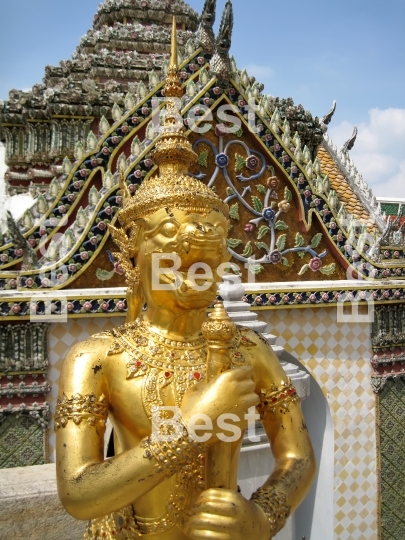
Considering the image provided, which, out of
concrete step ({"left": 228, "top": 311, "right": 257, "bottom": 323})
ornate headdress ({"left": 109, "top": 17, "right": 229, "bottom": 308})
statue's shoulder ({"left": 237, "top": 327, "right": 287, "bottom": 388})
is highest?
ornate headdress ({"left": 109, "top": 17, "right": 229, "bottom": 308})

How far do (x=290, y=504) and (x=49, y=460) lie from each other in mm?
3580

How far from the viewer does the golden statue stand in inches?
68.7

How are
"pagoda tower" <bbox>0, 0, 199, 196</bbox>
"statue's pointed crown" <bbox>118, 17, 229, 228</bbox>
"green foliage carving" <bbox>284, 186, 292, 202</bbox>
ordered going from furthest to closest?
"pagoda tower" <bbox>0, 0, 199, 196</bbox> < "green foliage carving" <bbox>284, 186, 292, 202</bbox> < "statue's pointed crown" <bbox>118, 17, 229, 228</bbox>

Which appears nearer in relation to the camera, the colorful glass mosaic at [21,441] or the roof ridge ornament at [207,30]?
the colorful glass mosaic at [21,441]

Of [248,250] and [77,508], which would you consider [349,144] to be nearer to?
[248,250]

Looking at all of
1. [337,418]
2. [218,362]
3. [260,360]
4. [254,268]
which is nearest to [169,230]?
[218,362]

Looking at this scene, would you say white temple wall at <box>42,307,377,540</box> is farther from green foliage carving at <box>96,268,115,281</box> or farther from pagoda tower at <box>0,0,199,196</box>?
pagoda tower at <box>0,0,199,196</box>

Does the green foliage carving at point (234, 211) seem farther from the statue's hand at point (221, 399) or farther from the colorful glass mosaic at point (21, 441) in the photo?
the statue's hand at point (221, 399)

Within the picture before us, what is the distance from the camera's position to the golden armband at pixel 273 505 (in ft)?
5.91

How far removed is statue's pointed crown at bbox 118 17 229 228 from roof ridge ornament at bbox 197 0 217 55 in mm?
3153

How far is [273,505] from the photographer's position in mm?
1834

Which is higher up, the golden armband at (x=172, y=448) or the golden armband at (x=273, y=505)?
the golden armband at (x=172, y=448)

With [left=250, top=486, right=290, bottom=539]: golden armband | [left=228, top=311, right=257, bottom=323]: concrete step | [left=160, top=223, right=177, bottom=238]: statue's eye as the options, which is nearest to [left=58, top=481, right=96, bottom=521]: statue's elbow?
[left=250, top=486, right=290, bottom=539]: golden armband

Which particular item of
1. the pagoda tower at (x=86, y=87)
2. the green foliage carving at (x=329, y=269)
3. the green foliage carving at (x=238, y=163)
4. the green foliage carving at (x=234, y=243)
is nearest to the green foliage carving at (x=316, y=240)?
the green foliage carving at (x=329, y=269)
